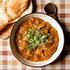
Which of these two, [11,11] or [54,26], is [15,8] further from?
[54,26]

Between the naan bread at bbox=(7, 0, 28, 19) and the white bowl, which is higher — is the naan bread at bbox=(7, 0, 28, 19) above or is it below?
above

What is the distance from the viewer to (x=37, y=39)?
138cm

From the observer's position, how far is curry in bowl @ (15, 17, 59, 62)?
1.38 meters

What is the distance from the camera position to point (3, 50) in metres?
1.45

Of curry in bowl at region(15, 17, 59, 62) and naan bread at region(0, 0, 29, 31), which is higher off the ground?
naan bread at region(0, 0, 29, 31)

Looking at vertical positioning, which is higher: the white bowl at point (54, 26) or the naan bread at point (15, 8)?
the naan bread at point (15, 8)

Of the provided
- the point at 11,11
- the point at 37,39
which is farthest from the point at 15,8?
the point at 37,39

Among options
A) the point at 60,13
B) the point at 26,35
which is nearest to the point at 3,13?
the point at 26,35

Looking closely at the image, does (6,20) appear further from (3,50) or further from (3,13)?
(3,50)

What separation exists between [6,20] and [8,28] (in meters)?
0.04

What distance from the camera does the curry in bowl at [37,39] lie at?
138cm

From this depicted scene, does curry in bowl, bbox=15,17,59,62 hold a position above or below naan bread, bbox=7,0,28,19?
below

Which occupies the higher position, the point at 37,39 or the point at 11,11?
the point at 11,11

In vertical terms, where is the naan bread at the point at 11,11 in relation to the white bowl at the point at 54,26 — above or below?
above
